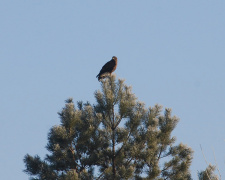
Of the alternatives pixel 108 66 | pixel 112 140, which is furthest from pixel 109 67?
pixel 112 140

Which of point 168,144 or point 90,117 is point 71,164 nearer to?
point 90,117

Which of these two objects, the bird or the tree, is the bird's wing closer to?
the bird

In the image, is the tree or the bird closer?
the tree

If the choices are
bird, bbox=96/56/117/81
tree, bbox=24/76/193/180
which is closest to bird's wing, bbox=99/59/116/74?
bird, bbox=96/56/117/81

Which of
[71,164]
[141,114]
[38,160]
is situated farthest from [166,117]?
[38,160]

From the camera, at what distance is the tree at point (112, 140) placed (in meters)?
10.6

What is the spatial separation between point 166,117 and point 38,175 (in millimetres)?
3167

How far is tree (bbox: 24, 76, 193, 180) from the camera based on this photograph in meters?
10.6

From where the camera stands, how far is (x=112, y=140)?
35.7ft

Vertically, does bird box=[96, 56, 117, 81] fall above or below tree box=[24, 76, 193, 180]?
above

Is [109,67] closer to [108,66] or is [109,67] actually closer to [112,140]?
[108,66]

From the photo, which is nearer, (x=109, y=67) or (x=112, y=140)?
(x=112, y=140)

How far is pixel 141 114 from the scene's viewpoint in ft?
35.8

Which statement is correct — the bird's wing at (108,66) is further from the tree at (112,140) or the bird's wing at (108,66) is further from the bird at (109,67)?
the tree at (112,140)
